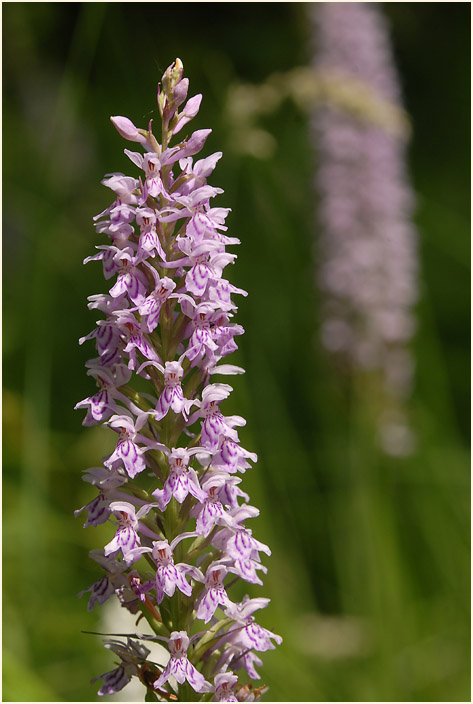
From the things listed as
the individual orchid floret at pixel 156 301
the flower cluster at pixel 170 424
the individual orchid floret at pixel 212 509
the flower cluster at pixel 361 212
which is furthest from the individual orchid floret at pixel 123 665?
the flower cluster at pixel 361 212

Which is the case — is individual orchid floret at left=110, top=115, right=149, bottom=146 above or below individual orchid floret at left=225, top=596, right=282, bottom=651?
above

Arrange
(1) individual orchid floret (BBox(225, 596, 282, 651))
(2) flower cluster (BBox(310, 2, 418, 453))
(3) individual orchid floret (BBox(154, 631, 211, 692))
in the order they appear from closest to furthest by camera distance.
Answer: (3) individual orchid floret (BBox(154, 631, 211, 692)) → (1) individual orchid floret (BBox(225, 596, 282, 651)) → (2) flower cluster (BBox(310, 2, 418, 453))

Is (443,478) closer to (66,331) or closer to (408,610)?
(408,610)

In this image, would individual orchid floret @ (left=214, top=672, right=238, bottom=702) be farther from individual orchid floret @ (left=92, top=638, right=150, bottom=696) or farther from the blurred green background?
the blurred green background

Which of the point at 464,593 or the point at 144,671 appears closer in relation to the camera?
the point at 144,671

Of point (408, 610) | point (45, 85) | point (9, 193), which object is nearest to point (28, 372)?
point (408, 610)

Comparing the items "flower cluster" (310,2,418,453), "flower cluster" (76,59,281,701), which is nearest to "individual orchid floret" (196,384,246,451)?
"flower cluster" (76,59,281,701)

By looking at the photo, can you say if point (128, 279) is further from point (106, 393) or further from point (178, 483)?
point (178, 483)
